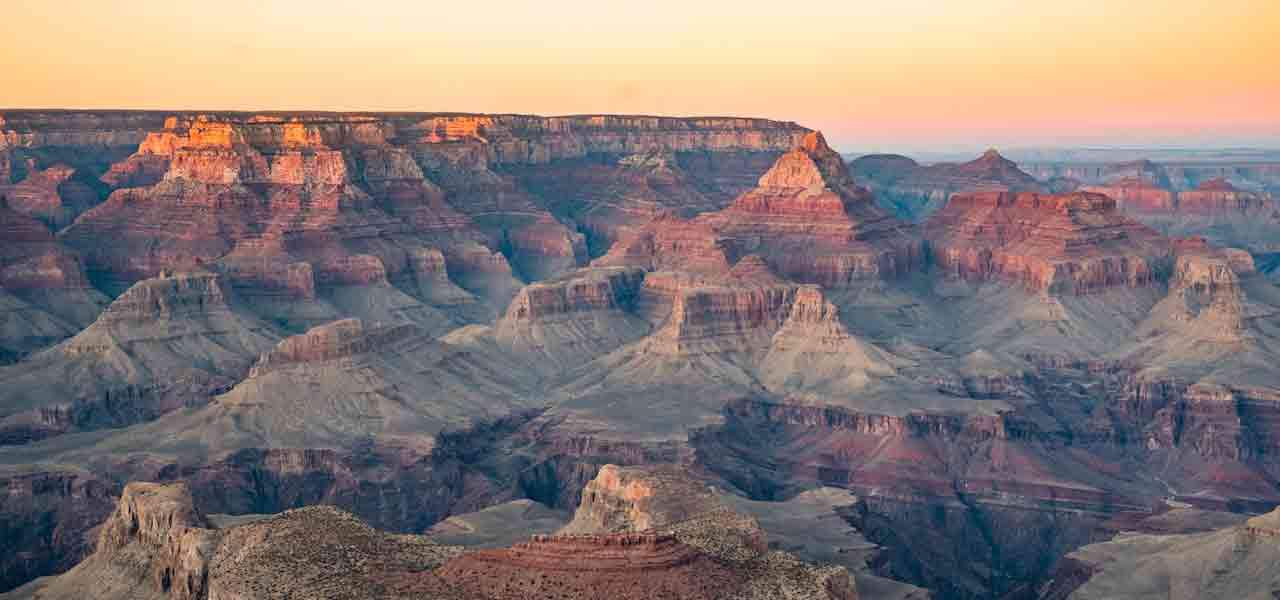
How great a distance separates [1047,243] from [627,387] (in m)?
49.3

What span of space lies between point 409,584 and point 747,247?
398ft

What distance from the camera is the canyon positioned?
331ft

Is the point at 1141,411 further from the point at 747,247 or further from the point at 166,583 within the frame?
the point at 166,583


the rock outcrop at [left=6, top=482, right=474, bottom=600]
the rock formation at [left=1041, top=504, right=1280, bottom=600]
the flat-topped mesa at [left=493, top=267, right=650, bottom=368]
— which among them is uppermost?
the rock outcrop at [left=6, top=482, right=474, bottom=600]

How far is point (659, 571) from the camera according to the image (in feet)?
206

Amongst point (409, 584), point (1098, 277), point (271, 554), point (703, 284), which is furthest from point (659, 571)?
point (1098, 277)

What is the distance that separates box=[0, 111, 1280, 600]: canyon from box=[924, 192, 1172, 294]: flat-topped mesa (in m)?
0.36

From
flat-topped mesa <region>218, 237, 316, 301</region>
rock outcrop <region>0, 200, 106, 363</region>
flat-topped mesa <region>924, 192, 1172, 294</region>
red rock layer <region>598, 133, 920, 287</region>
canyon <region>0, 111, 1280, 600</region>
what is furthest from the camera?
red rock layer <region>598, 133, 920, 287</region>

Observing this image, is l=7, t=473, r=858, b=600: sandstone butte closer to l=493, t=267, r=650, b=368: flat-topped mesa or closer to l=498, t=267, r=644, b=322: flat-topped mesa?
l=493, t=267, r=650, b=368: flat-topped mesa

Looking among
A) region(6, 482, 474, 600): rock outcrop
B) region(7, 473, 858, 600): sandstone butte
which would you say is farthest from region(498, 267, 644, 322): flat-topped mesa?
region(7, 473, 858, 600): sandstone butte

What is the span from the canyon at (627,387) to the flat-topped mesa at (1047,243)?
0.36 metres

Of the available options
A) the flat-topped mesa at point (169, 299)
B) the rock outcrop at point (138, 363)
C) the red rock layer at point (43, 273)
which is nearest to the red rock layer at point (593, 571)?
the rock outcrop at point (138, 363)

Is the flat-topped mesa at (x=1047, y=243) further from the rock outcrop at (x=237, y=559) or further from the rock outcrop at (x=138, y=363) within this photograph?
the rock outcrop at (x=237, y=559)

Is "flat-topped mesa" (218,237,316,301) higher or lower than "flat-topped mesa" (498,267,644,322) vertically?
higher
